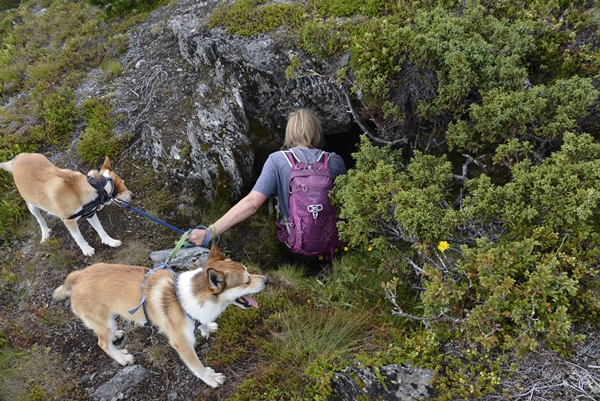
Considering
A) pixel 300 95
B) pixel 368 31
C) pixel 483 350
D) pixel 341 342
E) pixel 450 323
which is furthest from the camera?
pixel 300 95

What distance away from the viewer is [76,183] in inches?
198

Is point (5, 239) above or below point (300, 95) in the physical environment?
below

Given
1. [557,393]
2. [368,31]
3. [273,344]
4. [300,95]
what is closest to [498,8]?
[368,31]

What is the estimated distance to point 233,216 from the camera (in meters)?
4.42

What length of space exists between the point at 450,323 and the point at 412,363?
0.55m

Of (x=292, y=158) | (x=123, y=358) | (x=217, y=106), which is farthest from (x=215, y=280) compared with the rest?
(x=217, y=106)

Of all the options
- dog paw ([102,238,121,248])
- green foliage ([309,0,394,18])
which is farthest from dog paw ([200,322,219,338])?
green foliage ([309,0,394,18])

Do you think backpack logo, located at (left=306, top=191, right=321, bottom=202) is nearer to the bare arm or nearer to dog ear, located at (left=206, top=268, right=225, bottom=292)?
the bare arm

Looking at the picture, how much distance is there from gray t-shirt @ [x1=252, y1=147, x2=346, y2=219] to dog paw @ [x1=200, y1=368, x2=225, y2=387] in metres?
2.26

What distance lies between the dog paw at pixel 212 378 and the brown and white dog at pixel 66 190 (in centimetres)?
287

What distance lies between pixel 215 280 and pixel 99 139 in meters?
4.74

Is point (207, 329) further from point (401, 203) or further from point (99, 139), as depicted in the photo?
point (99, 139)

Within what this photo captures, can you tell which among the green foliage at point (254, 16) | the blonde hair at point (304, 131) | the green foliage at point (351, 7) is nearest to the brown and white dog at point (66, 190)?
the blonde hair at point (304, 131)

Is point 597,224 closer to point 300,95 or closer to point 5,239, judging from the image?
point 300,95
